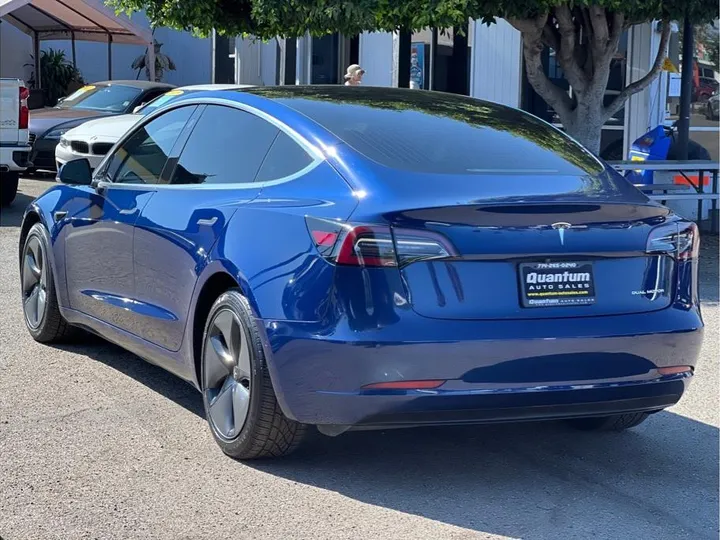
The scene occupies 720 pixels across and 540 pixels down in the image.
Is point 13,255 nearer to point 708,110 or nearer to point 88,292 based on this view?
point 88,292

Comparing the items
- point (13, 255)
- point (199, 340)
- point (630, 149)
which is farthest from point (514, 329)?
point (630, 149)

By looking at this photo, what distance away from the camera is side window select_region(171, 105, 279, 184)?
5418 millimetres

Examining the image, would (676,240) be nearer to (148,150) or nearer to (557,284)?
(557,284)

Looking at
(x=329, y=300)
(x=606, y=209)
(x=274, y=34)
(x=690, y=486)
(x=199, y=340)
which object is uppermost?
(x=274, y=34)

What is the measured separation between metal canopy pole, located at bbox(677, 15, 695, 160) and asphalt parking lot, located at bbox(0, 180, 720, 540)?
7541mm

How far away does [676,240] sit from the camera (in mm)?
4996

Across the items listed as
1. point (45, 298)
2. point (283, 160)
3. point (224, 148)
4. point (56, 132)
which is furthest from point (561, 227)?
point (56, 132)

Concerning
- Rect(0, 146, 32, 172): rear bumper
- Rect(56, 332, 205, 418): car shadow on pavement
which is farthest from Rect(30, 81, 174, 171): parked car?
Rect(56, 332, 205, 418): car shadow on pavement

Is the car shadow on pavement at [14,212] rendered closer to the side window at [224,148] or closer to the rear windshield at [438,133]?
the side window at [224,148]

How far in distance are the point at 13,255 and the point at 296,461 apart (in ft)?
Result: 22.6

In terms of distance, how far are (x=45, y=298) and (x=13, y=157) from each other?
23.3 feet

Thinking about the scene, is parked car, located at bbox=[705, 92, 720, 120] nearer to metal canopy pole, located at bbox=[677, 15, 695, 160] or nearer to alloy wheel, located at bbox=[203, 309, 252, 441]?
metal canopy pole, located at bbox=[677, 15, 695, 160]

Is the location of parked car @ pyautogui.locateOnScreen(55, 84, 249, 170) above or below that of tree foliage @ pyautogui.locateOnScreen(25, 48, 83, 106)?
below

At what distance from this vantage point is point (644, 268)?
16.0 ft
